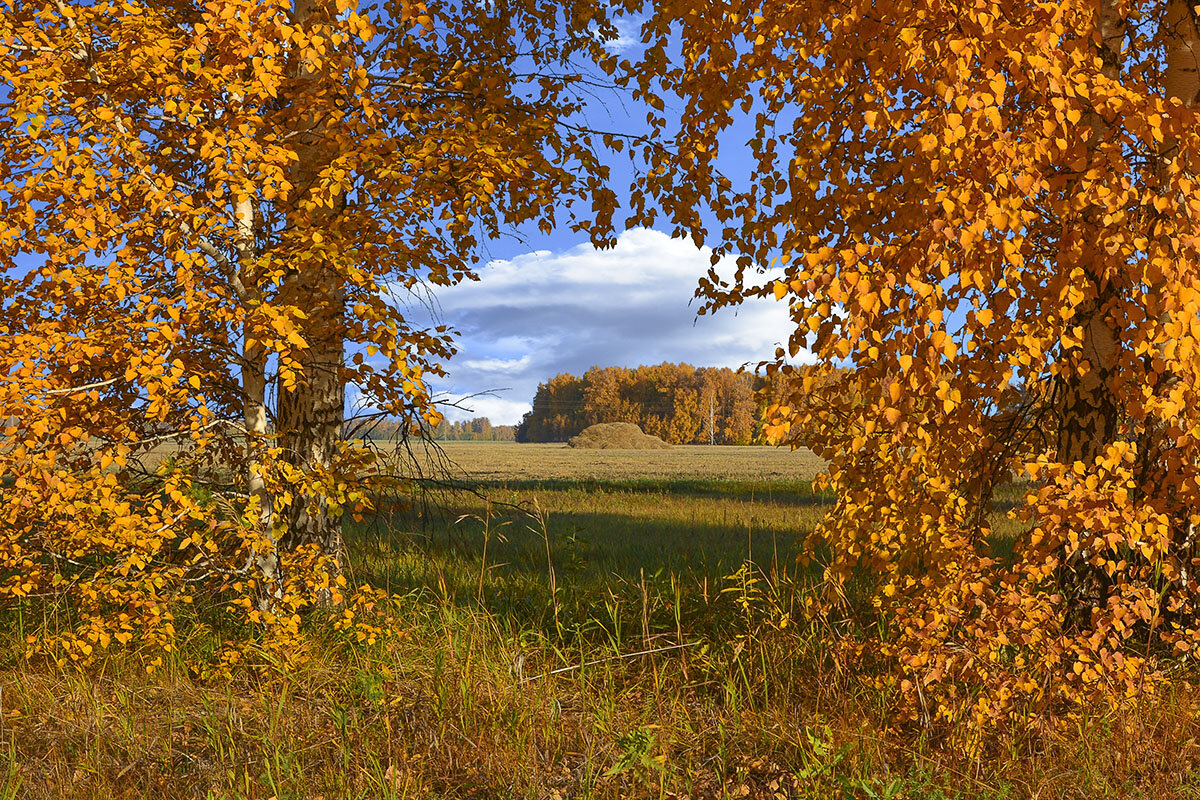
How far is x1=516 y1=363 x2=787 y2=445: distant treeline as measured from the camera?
347 ft

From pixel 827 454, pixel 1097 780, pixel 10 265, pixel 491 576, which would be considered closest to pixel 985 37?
pixel 827 454

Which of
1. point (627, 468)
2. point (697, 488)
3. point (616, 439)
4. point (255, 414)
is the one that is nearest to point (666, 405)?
point (616, 439)

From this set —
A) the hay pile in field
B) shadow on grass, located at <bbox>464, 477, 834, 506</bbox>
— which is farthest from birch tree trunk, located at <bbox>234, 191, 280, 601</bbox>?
the hay pile in field

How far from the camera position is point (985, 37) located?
3.05 m

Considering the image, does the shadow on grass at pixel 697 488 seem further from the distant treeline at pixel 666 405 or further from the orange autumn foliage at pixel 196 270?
the distant treeline at pixel 666 405

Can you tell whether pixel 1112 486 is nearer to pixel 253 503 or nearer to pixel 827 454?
pixel 827 454

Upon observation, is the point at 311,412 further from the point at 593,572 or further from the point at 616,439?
the point at 616,439

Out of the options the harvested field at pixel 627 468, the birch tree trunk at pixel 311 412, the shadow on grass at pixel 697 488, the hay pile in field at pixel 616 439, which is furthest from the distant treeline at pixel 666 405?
the birch tree trunk at pixel 311 412

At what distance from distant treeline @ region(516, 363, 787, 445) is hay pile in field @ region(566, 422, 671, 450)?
21315mm

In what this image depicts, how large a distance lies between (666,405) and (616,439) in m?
33.2

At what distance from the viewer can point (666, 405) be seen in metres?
111

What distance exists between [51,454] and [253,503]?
1.10 meters

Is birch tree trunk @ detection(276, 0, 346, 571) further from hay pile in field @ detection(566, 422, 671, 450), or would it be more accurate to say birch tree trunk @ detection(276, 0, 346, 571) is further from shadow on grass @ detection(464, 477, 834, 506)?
hay pile in field @ detection(566, 422, 671, 450)

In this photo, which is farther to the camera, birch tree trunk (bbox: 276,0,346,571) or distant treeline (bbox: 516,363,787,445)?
distant treeline (bbox: 516,363,787,445)
